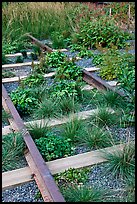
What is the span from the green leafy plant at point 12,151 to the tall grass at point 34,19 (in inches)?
195

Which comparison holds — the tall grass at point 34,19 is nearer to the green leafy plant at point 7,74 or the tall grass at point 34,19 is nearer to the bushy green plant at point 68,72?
the green leafy plant at point 7,74

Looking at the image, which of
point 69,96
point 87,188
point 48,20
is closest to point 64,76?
point 69,96

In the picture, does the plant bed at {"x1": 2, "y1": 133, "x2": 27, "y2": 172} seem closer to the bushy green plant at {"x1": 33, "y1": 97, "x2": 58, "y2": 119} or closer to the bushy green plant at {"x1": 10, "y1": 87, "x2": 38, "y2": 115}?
the bushy green plant at {"x1": 33, "y1": 97, "x2": 58, "y2": 119}

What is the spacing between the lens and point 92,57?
262 inches

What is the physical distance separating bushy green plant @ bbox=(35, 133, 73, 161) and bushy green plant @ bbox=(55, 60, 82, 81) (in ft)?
6.25

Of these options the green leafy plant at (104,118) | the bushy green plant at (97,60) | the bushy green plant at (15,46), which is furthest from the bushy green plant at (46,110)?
the bushy green plant at (15,46)

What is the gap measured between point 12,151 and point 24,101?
45.8 inches

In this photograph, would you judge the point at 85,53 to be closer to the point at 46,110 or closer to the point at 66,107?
the point at 66,107

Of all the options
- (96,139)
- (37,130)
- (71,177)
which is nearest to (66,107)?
(37,130)

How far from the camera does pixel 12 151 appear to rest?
3.16 metres

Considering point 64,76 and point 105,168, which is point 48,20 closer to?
point 64,76

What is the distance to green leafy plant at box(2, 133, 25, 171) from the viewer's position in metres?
3.06

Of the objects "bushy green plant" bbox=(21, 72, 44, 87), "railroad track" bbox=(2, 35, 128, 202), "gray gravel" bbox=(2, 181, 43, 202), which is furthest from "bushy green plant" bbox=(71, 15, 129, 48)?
"gray gravel" bbox=(2, 181, 43, 202)

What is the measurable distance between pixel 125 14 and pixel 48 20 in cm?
217
